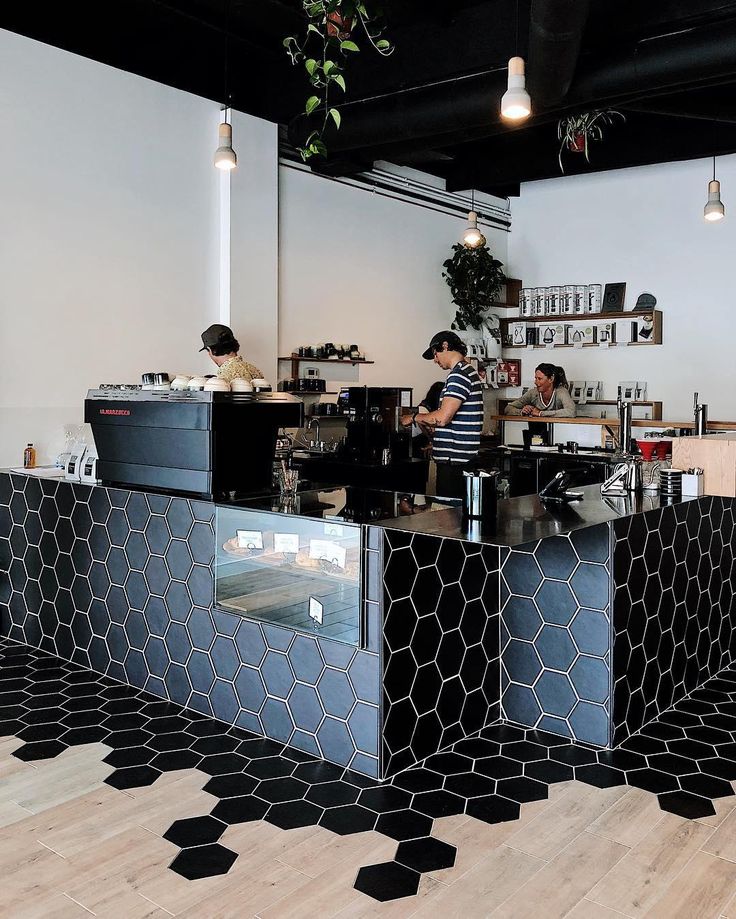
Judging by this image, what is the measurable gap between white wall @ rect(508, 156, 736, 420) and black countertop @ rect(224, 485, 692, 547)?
4.86m

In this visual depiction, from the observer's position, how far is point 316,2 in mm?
2719

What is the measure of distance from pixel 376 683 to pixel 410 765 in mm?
365

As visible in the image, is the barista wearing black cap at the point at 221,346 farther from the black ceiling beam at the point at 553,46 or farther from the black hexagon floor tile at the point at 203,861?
the black hexagon floor tile at the point at 203,861

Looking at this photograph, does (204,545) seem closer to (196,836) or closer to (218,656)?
(218,656)

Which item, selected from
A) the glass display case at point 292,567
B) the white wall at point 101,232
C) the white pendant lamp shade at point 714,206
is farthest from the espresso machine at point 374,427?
the white pendant lamp shade at point 714,206

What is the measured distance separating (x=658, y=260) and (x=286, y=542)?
6375mm

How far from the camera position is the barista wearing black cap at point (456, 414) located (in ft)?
16.7

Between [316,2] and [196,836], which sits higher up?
[316,2]

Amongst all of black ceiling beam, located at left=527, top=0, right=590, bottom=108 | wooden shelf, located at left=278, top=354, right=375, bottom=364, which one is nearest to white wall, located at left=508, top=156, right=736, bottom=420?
wooden shelf, located at left=278, top=354, right=375, bottom=364

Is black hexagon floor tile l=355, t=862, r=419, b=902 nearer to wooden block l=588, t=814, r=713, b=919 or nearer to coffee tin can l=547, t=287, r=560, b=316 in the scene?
wooden block l=588, t=814, r=713, b=919

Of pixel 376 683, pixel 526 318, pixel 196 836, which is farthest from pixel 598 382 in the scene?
pixel 196 836

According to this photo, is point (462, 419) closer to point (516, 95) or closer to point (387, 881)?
point (516, 95)

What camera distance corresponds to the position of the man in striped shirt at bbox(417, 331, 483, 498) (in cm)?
510

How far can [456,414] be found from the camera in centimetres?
515
